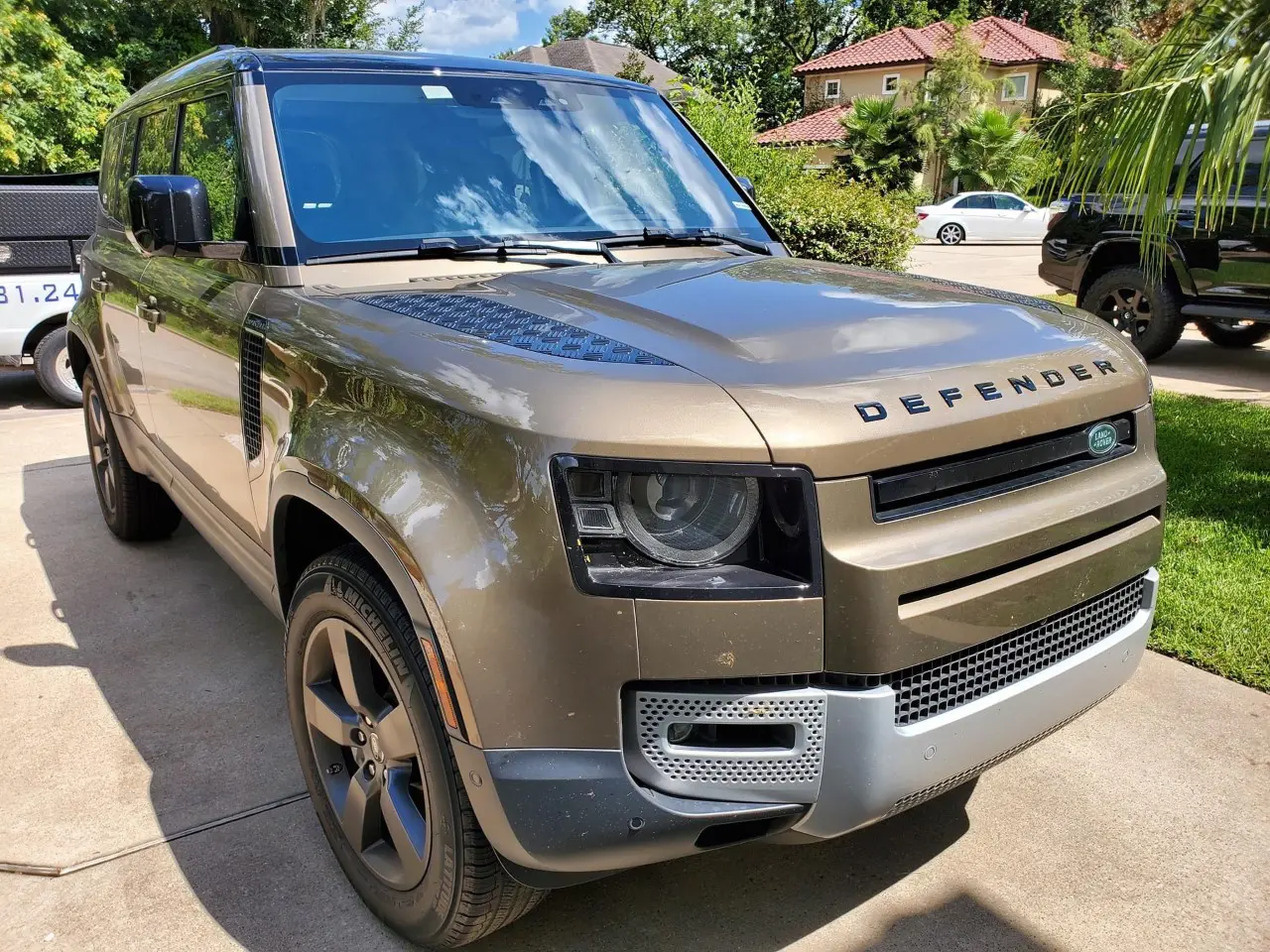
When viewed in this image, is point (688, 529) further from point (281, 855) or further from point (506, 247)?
point (281, 855)

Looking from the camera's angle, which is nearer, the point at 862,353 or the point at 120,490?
the point at 862,353

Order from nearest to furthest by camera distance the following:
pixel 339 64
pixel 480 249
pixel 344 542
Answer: pixel 344 542
pixel 480 249
pixel 339 64

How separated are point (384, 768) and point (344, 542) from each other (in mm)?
532

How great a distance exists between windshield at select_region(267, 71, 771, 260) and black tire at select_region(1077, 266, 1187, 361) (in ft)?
21.1

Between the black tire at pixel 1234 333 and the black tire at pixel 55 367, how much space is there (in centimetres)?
1005

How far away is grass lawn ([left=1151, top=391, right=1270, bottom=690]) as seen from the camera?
3742 millimetres

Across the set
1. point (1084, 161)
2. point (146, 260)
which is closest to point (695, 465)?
point (146, 260)

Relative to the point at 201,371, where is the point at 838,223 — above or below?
below

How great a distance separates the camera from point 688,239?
10.8 ft

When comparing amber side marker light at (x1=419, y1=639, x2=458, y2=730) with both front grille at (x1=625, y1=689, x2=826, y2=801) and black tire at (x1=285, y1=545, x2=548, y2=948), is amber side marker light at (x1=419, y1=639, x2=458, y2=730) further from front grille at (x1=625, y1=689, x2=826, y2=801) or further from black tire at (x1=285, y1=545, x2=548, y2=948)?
front grille at (x1=625, y1=689, x2=826, y2=801)

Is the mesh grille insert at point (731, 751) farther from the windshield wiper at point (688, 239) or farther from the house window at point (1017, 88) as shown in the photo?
the house window at point (1017, 88)

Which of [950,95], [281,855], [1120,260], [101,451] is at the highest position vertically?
[950,95]

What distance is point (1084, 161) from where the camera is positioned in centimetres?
506

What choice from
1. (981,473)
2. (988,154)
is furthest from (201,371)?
(988,154)
